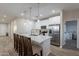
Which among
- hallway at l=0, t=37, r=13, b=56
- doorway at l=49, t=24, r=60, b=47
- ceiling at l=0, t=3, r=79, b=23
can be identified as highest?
ceiling at l=0, t=3, r=79, b=23

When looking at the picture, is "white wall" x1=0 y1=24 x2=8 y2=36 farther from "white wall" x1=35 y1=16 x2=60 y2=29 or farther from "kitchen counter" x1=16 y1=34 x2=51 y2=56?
"white wall" x1=35 y1=16 x2=60 y2=29

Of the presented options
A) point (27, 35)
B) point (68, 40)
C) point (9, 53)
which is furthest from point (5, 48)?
point (68, 40)

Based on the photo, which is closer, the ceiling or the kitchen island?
the ceiling

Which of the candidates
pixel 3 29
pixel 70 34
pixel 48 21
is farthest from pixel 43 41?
pixel 3 29

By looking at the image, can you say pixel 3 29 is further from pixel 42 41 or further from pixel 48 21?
pixel 48 21

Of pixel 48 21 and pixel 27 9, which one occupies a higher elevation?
pixel 27 9

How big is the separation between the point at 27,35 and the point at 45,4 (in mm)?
818

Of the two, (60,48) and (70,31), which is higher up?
(70,31)

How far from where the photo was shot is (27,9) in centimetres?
215

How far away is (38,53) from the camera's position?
223cm

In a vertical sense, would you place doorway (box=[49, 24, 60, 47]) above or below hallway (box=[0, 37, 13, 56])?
above

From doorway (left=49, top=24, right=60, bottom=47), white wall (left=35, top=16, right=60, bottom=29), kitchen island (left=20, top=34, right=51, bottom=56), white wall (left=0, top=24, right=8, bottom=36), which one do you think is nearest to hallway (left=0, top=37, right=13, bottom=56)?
white wall (left=0, top=24, right=8, bottom=36)

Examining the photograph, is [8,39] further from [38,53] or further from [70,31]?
[70,31]

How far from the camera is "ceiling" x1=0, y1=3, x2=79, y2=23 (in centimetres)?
203
